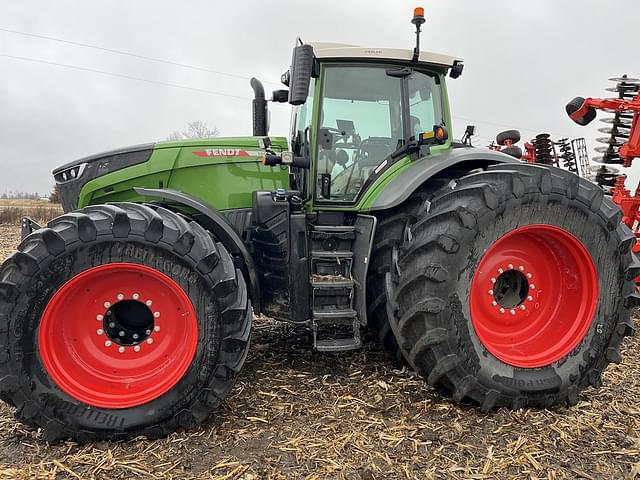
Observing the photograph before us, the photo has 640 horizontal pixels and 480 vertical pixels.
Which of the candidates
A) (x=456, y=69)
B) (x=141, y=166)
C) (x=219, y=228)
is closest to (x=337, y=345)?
(x=219, y=228)

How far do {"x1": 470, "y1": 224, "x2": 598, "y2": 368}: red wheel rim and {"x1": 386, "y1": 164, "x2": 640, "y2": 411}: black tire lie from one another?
0.06 m

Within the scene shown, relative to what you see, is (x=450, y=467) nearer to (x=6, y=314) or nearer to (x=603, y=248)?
(x=603, y=248)

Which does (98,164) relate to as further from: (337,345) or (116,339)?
(337,345)

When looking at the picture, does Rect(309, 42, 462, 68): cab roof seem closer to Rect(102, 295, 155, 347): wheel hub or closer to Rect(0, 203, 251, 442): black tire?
Rect(0, 203, 251, 442): black tire

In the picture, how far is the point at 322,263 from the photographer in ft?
11.7

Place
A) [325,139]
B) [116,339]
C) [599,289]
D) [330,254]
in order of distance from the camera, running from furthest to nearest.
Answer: [325,139] < [330,254] < [599,289] < [116,339]

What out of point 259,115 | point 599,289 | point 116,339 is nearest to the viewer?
point 116,339

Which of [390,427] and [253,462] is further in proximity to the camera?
[390,427]

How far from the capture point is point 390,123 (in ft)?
12.2

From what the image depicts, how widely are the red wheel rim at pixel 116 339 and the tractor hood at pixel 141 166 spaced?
41.3 inches

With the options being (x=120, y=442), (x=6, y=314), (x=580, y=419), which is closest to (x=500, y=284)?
(x=580, y=419)

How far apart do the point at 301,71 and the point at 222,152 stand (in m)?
1.02

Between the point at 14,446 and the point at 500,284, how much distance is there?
3.10 metres

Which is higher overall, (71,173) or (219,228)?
(71,173)
